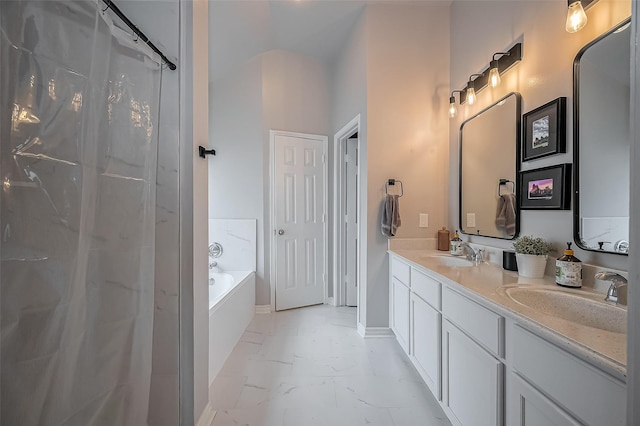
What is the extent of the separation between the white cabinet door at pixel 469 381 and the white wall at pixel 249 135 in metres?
2.17

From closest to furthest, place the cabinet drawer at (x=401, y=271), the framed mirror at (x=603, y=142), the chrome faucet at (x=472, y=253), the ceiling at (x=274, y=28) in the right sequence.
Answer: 1. the framed mirror at (x=603, y=142)
2. the chrome faucet at (x=472, y=253)
3. the cabinet drawer at (x=401, y=271)
4. the ceiling at (x=274, y=28)

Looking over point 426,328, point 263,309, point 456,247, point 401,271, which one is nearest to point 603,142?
point 456,247

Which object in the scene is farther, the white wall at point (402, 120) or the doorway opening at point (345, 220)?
the doorway opening at point (345, 220)

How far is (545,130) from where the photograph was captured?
142 centimetres

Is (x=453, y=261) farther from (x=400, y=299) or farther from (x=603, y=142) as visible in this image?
(x=603, y=142)

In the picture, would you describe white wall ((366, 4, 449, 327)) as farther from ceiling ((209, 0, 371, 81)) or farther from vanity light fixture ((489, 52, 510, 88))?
vanity light fixture ((489, 52, 510, 88))

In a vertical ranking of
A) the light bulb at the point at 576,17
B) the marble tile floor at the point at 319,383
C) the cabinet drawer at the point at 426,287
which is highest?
the light bulb at the point at 576,17

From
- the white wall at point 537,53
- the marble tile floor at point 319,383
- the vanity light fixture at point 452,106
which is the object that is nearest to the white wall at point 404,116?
the vanity light fixture at point 452,106

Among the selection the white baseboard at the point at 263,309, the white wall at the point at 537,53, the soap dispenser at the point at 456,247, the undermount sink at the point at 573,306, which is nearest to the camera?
the undermount sink at the point at 573,306

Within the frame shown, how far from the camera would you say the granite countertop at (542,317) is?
656mm

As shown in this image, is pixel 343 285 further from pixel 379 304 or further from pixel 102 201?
pixel 102 201

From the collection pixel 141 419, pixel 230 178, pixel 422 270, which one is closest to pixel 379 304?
pixel 422 270

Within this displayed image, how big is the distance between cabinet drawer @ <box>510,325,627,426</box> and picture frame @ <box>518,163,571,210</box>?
2.61 feet

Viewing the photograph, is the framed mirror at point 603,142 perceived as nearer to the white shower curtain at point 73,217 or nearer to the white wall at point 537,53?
the white wall at point 537,53
